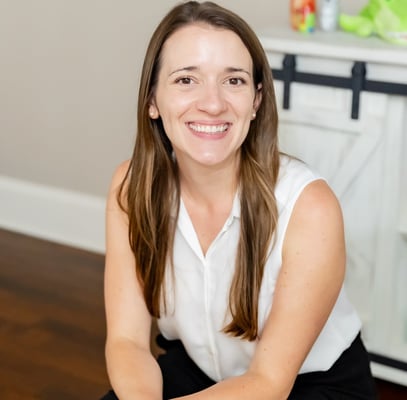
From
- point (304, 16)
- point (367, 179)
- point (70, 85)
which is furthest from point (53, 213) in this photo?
point (367, 179)

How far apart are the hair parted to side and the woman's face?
0.10 ft

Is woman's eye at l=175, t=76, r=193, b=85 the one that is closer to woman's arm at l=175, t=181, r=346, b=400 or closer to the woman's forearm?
woman's arm at l=175, t=181, r=346, b=400

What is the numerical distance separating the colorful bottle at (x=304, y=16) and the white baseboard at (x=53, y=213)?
4.24 ft

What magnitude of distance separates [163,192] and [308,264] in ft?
1.18

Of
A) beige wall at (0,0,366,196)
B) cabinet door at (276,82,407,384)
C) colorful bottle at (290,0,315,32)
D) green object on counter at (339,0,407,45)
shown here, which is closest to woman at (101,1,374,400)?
cabinet door at (276,82,407,384)

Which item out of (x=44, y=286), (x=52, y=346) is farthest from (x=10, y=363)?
(x=44, y=286)

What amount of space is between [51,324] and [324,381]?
138 centimetres

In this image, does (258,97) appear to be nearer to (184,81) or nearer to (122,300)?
(184,81)

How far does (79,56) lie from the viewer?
10.9ft

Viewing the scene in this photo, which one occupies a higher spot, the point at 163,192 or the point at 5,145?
the point at 163,192

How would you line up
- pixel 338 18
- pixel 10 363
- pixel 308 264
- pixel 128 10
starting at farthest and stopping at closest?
pixel 128 10, pixel 10 363, pixel 338 18, pixel 308 264

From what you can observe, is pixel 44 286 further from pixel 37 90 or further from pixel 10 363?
pixel 37 90

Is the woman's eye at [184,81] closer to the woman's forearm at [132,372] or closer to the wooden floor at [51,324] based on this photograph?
the woman's forearm at [132,372]

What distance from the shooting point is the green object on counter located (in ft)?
7.30
